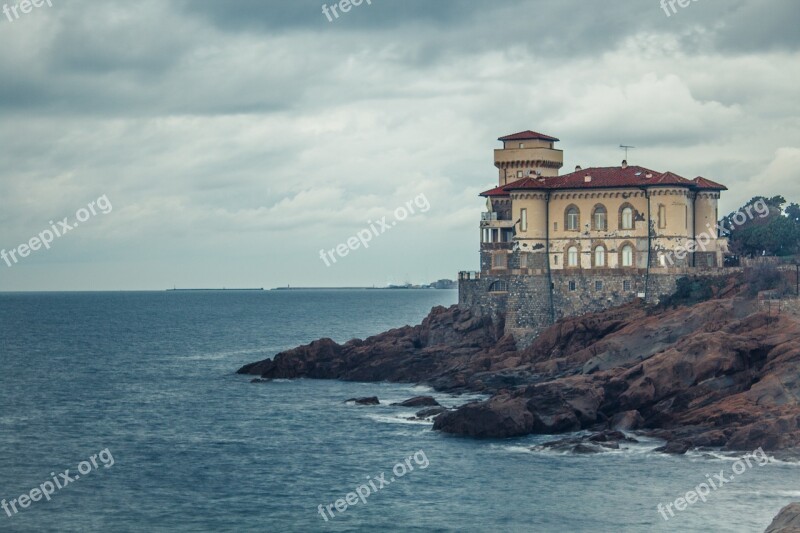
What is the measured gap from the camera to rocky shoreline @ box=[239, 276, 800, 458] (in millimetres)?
64500

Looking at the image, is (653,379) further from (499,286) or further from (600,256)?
(499,286)

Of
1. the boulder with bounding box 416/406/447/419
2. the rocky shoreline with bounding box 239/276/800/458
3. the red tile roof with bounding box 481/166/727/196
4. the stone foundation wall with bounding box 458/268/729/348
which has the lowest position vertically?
the boulder with bounding box 416/406/447/419

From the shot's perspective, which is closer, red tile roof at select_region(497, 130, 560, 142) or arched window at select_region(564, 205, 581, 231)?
arched window at select_region(564, 205, 581, 231)

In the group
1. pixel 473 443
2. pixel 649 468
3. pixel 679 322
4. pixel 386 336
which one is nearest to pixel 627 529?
pixel 649 468

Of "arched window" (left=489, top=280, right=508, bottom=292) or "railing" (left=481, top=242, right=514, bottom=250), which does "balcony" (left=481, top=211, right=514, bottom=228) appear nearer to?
"railing" (left=481, top=242, right=514, bottom=250)

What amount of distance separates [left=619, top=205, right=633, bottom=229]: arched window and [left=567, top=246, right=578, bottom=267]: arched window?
4460 millimetres

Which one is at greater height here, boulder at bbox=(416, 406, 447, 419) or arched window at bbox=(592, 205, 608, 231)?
arched window at bbox=(592, 205, 608, 231)

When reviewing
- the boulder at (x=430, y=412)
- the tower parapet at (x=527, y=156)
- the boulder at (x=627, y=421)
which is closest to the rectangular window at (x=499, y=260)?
the tower parapet at (x=527, y=156)

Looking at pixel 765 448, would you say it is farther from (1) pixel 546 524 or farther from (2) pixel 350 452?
(2) pixel 350 452

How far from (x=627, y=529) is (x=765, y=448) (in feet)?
46.7

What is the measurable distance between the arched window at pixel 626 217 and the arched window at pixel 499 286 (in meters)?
11.1

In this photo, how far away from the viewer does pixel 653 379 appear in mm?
70812

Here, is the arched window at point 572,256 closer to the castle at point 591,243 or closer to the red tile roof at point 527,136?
the castle at point 591,243

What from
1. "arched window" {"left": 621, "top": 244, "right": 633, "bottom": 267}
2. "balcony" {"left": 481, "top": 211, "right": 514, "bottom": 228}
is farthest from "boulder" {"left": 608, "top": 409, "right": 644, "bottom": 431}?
"balcony" {"left": 481, "top": 211, "right": 514, "bottom": 228}
